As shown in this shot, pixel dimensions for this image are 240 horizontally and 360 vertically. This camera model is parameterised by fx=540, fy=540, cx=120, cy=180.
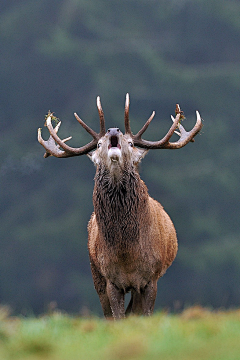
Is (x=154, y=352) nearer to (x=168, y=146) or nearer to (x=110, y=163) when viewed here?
(x=110, y=163)

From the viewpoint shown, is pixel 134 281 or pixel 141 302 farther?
pixel 141 302

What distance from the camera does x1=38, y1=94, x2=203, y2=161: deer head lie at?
25.8 feet

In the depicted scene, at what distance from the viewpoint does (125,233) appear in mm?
8125

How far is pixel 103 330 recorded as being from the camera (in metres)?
4.94

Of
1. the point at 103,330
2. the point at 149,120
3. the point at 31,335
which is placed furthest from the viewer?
the point at 149,120

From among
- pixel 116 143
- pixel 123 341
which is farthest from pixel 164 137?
pixel 123 341

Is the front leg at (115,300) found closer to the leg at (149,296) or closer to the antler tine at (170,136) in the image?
the leg at (149,296)

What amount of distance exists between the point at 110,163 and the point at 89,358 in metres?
4.35

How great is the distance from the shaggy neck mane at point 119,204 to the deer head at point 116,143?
0.25 meters

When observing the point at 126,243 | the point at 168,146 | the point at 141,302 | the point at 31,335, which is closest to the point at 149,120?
the point at 168,146

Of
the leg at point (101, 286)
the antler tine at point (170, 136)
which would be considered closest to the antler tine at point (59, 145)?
the antler tine at point (170, 136)

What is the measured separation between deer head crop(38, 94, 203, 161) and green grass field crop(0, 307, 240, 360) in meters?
3.25

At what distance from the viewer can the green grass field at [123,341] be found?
377cm

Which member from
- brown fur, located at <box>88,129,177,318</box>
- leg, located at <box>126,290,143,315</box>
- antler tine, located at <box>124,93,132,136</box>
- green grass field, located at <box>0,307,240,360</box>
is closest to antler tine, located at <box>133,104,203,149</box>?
antler tine, located at <box>124,93,132,136</box>
